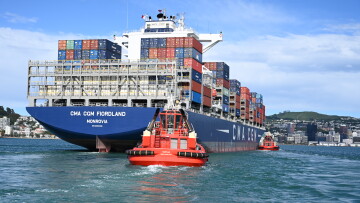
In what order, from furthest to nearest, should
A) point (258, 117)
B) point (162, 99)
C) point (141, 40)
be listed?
point (258, 117) < point (141, 40) < point (162, 99)

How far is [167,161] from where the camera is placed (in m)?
29.7

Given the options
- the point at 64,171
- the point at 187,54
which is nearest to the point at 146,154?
the point at 64,171

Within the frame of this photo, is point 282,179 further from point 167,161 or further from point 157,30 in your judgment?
point 157,30

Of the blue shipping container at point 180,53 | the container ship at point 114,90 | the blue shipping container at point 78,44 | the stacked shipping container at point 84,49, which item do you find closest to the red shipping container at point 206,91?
the container ship at point 114,90

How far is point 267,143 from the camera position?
93.6m

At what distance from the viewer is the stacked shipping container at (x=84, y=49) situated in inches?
1859

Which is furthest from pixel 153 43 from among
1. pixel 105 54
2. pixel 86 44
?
pixel 86 44

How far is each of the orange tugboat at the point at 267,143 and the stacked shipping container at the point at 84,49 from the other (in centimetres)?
4978

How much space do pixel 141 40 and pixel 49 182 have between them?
101 ft

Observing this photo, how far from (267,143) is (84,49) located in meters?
55.3

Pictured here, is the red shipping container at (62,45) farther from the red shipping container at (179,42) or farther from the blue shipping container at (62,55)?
the red shipping container at (179,42)

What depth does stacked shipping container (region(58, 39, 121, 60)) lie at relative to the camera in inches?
1859

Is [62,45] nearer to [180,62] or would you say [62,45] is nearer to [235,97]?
[180,62]

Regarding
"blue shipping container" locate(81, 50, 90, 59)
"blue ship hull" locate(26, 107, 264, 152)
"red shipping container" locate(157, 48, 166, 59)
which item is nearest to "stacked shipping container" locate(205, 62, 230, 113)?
"red shipping container" locate(157, 48, 166, 59)
